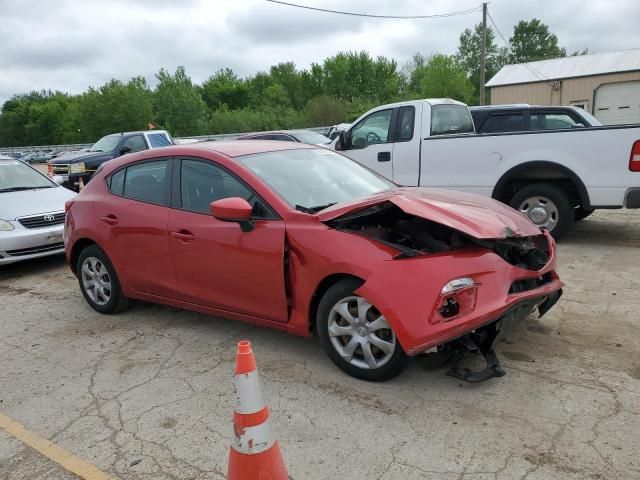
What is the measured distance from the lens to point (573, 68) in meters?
34.4

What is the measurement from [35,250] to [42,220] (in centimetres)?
43

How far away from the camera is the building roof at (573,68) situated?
31.8m

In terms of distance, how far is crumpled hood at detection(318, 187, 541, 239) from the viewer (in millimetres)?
3346

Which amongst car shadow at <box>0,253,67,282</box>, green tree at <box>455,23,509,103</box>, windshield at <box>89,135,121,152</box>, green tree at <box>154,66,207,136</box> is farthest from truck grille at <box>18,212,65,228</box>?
green tree at <box>455,23,509,103</box>

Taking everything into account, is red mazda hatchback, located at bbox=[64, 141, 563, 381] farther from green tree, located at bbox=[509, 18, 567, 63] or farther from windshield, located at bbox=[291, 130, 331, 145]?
green tree, located at bbox=[509, 18, 567, 63]

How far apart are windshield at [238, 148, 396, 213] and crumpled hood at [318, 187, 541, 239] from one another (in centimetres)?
36

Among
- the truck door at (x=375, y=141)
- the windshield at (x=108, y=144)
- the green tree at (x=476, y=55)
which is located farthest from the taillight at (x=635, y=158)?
the green tree at (x=476, y=55)

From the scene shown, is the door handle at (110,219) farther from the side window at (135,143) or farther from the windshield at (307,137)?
the side window at (135,143)

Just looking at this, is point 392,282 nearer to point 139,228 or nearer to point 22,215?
point 139,228

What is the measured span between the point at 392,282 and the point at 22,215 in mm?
5901

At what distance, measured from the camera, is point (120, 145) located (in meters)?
14.4

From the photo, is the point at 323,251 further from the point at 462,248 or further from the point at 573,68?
the point at 573,68

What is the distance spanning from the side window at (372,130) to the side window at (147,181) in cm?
430

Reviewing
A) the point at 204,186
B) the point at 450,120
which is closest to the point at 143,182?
the point at 204,186
